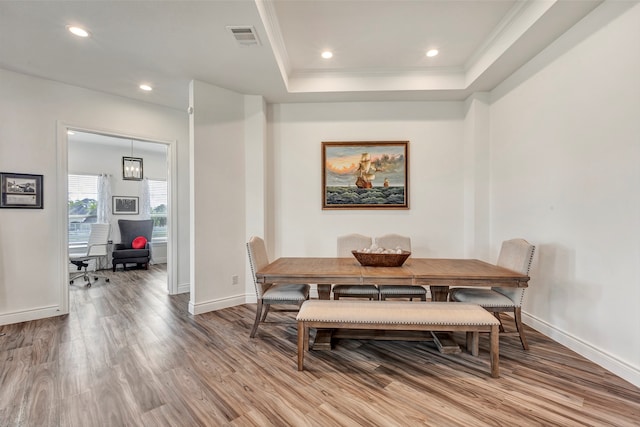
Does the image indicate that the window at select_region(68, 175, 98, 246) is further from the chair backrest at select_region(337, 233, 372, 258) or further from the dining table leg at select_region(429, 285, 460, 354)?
the dining table leg at select_region(429, 285, 460, 354)

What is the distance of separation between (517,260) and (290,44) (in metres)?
3.18

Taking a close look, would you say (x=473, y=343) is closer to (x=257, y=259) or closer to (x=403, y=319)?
(x=403, y=319)

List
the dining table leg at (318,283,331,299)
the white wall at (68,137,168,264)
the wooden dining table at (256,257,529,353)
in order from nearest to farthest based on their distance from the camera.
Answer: the wooden dining table at (256,257,529,353)
the dining table leg at (318,283,331,299)
the white wall at (68,137,168,264)

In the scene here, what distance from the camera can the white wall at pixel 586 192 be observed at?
1977 mm

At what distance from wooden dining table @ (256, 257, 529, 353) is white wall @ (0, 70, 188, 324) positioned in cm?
279

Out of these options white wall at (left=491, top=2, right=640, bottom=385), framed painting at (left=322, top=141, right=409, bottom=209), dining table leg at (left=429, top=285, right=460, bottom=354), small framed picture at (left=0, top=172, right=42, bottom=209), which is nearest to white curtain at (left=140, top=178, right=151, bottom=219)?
small framed picture at (left=0, top=172, right=42, bottom=209)

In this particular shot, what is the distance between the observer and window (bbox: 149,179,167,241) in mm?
7078

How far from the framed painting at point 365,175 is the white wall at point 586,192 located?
1.37 m

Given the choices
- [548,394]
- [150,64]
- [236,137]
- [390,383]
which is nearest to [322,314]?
[390,383]

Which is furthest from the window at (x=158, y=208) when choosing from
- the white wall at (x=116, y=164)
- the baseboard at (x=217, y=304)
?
the baseboard at (x=217, y=304)

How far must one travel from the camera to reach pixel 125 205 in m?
6.59

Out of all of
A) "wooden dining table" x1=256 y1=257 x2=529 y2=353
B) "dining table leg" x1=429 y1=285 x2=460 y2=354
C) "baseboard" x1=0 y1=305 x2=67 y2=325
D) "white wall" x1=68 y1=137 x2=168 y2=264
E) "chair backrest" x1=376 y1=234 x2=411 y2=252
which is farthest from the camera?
"white wall" x1=68 y1=137 x2=168 y2=264

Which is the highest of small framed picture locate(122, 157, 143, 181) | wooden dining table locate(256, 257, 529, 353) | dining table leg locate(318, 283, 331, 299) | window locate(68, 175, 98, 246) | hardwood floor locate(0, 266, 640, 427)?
small framed picture locate(122, 157, 143, 181)

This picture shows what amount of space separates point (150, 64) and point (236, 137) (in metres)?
1.18
